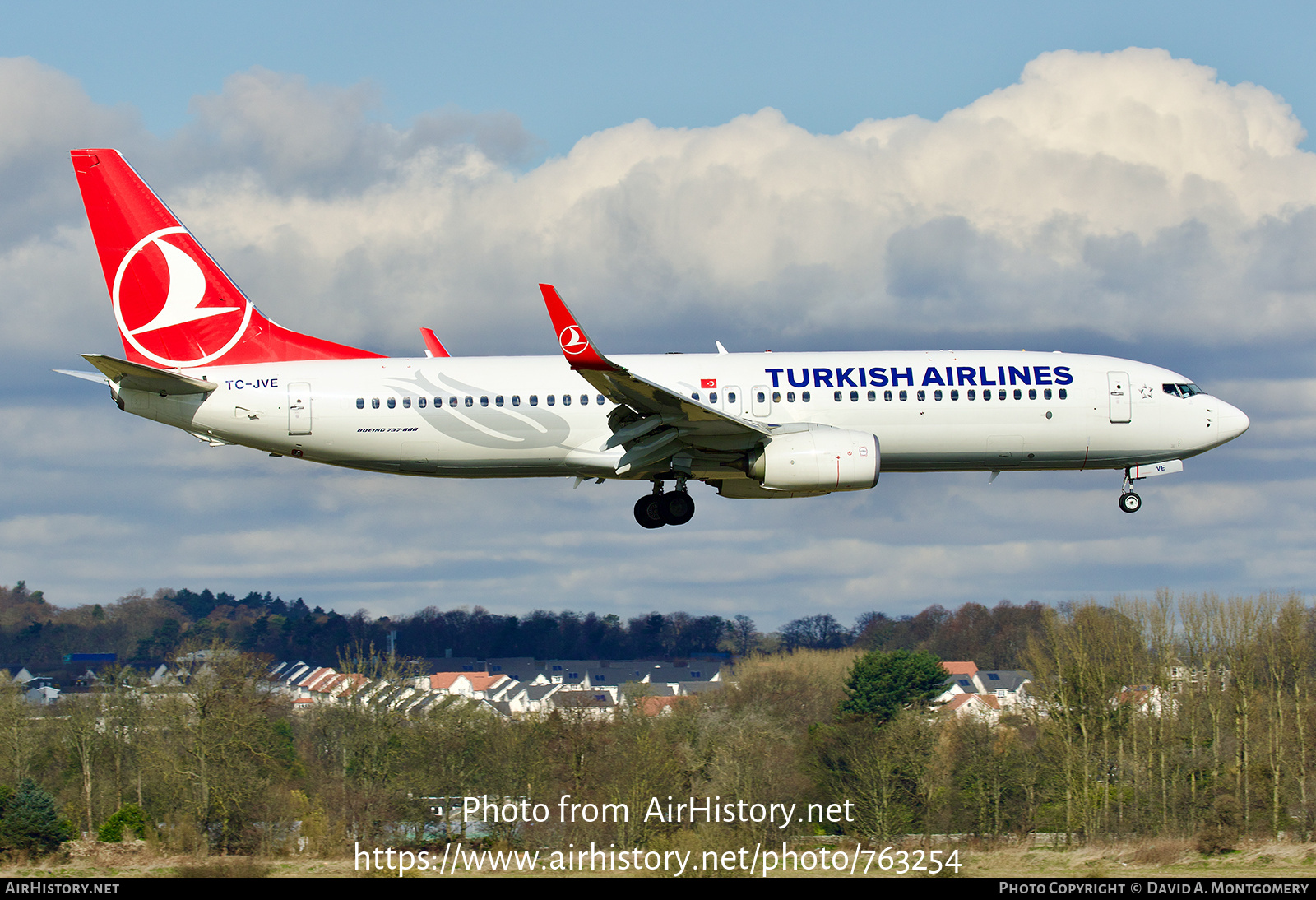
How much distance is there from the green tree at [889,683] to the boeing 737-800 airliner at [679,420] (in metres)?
48.7

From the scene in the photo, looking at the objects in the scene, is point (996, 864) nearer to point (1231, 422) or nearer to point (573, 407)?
point (1231, 422)

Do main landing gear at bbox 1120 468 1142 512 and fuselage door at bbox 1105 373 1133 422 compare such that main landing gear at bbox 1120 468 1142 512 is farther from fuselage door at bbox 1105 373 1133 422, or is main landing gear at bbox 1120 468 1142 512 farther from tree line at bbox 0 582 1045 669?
tree line at bbox 0 582 1045 669

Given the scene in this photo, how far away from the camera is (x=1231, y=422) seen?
43.9 m

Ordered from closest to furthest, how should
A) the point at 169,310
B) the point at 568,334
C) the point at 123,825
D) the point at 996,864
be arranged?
the point at 568,334, the point at 169,310, the point at 996,864, the point at 123,825

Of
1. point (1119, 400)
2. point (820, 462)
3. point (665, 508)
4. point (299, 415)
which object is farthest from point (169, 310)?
point (1119, 400)

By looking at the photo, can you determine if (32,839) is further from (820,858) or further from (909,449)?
(909,449)

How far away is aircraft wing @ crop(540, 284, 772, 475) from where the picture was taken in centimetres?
3603

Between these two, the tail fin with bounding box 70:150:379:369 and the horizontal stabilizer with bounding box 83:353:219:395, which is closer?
the horizontal stabilizer with bounding box 83:353:219:395

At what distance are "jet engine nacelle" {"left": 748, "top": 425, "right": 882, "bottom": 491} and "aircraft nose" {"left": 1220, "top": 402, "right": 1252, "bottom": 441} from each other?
12.5 m

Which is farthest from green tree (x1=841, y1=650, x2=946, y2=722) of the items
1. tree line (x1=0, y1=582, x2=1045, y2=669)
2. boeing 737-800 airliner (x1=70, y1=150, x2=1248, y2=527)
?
boeing 737-800 airliner (x1=70, y1=150, x2=1248, y2=527)

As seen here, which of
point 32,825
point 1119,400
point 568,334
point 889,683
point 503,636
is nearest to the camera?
point 568,334

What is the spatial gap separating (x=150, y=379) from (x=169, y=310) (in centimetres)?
433

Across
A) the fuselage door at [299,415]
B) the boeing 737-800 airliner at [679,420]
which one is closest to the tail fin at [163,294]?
A: the boeing 737-800 airliner at [679,420]

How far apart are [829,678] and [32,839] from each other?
53.9 m
